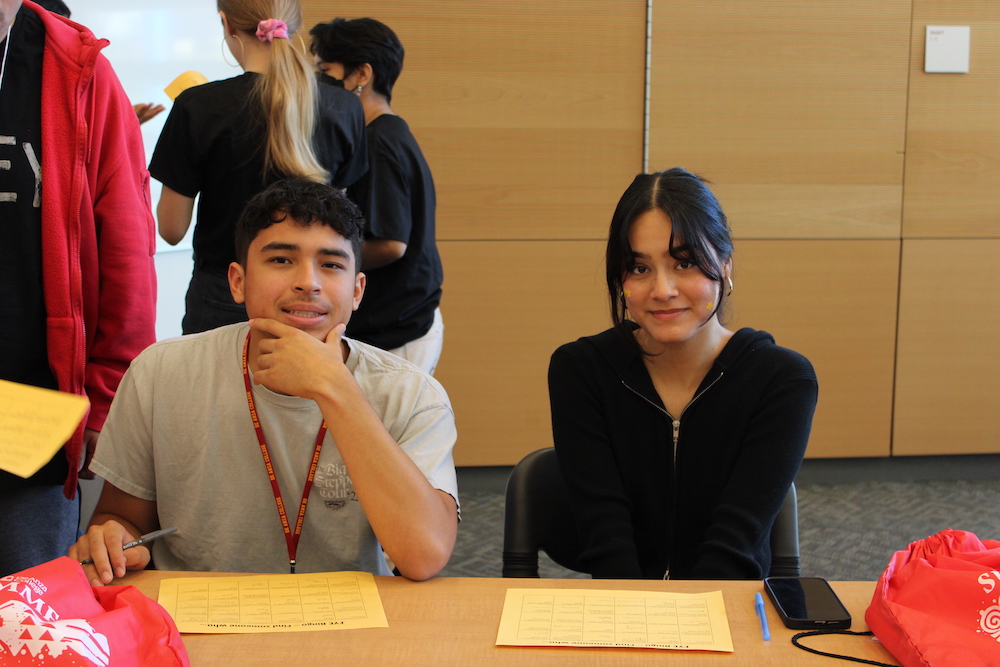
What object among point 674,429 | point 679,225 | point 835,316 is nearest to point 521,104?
point 835,316

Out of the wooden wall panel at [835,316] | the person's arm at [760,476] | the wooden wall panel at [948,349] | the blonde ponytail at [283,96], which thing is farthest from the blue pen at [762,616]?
the wooden wall panel at [948,349]

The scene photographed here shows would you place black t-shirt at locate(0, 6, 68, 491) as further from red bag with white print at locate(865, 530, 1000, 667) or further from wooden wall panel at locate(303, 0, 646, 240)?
wooden wall panel at locate(303, 0, 646, 240)

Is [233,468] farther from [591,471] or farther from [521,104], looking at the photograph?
[521,104]

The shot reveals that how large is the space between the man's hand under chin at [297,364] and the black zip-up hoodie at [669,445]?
19.0 inches

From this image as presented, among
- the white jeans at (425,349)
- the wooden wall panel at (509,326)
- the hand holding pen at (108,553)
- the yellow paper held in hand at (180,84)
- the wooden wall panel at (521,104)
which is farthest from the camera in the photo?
the wooden wall panel at (509,326)

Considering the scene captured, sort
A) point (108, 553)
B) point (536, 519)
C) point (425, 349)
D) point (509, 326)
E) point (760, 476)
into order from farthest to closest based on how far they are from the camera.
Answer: point (509, 326), point (425, 349), point (536, 519), point (760, 476), point (108, 553)

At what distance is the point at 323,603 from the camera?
103 cm

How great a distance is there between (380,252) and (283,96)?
55cm

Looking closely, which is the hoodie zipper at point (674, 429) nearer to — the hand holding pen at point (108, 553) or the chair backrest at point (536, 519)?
the chair backrest at point (536, 519)

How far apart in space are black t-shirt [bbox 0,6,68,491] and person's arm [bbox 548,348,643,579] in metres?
0.85

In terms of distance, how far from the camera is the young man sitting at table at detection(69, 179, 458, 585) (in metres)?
1.27

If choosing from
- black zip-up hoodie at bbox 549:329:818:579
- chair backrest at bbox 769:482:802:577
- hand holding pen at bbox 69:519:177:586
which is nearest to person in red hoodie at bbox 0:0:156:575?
hand holding pen at bbox 69:519:177:586

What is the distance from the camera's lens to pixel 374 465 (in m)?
1.17

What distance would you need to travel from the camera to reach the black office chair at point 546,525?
4.83ft
